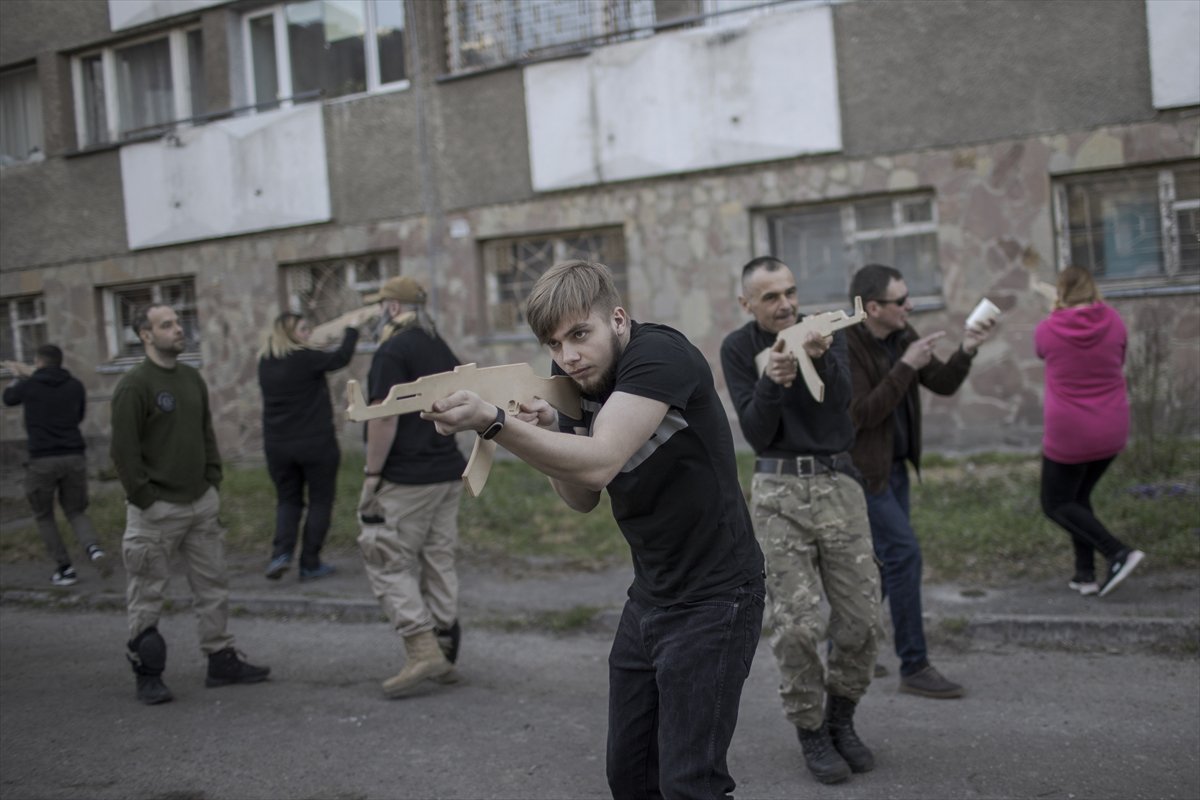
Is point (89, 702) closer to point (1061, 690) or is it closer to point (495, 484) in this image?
point (1061, 690)

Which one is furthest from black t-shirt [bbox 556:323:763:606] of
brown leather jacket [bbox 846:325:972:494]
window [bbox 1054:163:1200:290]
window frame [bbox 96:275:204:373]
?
window [bbox 1054:163:1200:290]

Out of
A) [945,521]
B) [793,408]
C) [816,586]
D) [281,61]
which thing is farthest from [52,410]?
[281,61]

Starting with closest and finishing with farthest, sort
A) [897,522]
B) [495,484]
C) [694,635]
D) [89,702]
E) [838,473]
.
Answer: [694,635]
[838,473]
[897,522]
[89,702]
[495,484]

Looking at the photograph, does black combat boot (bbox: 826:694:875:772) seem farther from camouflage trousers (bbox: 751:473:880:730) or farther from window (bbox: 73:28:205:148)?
window (bbox: 73:28:205:148)

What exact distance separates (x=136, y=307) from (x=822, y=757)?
6.19 meters

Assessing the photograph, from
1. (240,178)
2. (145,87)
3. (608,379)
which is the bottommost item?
(608,379)

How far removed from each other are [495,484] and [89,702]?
5662 mm

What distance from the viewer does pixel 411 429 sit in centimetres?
585

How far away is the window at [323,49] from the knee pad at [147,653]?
30.4ft

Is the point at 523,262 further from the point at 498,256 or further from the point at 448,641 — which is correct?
the point at 448,641

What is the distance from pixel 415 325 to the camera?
237 inches

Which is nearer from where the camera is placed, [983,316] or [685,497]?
[685,497]

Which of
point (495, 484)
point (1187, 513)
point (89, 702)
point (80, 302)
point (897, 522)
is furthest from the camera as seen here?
point (495, 484)

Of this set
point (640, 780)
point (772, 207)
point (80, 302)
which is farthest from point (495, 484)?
point (640, 780)
